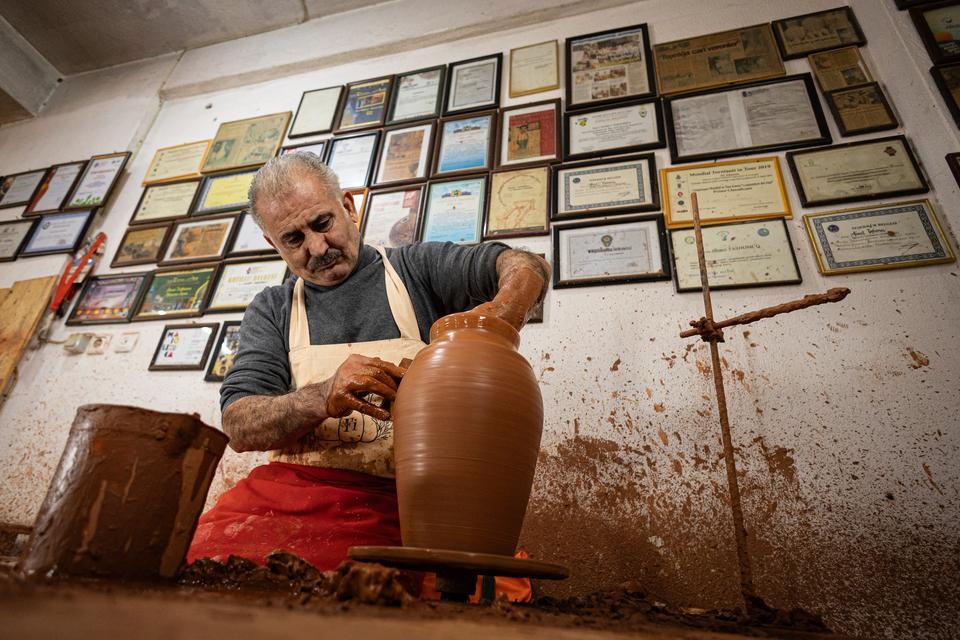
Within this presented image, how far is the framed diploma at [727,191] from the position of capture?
1.92m

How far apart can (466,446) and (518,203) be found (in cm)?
156

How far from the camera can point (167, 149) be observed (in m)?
3.19

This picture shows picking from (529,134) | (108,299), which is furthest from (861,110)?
(108,299)

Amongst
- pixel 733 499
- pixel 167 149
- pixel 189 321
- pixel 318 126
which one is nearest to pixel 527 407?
pixel 733 499

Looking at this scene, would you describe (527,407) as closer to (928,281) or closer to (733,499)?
(733,499)

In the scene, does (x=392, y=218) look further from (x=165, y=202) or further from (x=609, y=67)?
(x=165, y=202)

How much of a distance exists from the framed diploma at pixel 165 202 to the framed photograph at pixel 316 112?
0.73 metres

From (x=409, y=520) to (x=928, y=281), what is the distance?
6.26 feet

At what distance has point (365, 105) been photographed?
9.49 ft

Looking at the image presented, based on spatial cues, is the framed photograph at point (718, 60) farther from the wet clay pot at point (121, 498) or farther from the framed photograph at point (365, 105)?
the wet clay pot at point (121, 498)

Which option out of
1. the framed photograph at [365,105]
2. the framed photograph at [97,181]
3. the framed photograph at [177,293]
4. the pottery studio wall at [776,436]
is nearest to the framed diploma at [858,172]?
the pottery studio wall at [776,436]

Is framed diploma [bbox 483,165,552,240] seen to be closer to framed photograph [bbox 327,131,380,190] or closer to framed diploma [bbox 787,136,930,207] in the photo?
framed photograph [bbox 327,131,380,190]

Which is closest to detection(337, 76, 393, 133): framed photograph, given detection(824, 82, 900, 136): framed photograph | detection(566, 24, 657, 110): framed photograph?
detection(566, 24, 657, 110): framed photograph

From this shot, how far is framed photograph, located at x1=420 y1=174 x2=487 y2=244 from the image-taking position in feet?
7.30
